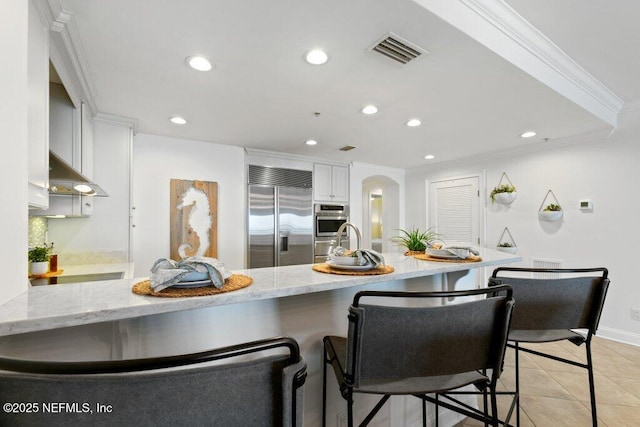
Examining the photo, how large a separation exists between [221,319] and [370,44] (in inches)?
66.9

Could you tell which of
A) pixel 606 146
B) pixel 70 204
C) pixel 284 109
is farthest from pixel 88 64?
pixel 606 146

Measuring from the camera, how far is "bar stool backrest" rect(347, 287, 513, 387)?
2.98ft

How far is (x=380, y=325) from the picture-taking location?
2.99ft

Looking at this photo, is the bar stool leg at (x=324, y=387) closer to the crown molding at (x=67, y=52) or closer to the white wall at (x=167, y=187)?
the crown molding at (x=67, y=52)

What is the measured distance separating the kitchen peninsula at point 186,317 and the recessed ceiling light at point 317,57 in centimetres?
135

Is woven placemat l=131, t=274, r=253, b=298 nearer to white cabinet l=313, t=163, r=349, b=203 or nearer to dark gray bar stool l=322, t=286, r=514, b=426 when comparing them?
dark gray bar stool l=322, t=286, r=514, b=426

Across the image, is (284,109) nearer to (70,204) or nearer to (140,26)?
(140,26)

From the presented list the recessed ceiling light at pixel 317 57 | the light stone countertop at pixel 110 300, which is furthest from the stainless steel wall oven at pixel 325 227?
the light stone countertop at pixel 110 300

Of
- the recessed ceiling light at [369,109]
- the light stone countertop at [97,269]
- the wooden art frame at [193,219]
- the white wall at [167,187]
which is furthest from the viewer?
the wooden art frame at [193,219]

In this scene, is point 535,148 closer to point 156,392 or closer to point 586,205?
point 586,205

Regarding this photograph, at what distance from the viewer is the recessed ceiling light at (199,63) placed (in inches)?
75.2

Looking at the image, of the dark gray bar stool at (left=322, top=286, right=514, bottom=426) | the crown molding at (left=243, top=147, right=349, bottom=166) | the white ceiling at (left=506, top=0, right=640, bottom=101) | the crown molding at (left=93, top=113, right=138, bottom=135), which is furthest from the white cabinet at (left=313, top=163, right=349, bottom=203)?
the dark gray bar stool at (left=322, top=286, right=514, bottom=426)

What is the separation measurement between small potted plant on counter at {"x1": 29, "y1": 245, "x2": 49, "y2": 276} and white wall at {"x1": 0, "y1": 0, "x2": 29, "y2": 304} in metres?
1.68

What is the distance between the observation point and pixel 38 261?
2.22 meters
